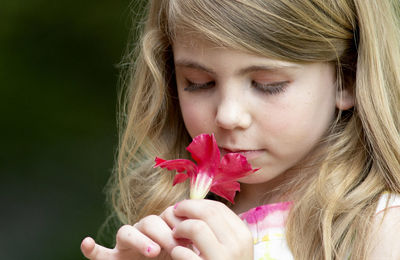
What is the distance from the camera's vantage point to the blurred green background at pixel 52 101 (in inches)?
224

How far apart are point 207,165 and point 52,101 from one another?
4146mm

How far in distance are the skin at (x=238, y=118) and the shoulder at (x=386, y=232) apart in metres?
0.32

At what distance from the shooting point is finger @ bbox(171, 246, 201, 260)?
1.70 metres

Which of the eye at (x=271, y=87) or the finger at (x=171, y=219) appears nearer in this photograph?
the finger at (x=171, y=219)

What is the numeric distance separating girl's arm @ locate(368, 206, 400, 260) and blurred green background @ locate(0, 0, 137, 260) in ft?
12.7

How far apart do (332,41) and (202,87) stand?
0.43 metres

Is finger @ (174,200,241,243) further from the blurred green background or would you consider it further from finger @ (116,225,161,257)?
the blurred green background

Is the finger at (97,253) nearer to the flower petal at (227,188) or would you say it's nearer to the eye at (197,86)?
the flower petal at (227,188)

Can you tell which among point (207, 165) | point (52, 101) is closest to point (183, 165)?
point (207, 165)

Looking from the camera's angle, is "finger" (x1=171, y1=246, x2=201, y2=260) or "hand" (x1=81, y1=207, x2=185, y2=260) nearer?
"finger" (x1=171, y1=246, x2=201, y2=260)

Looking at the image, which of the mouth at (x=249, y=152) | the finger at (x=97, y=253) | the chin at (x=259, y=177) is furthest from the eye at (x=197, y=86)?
the finger at (x=97, y=253)

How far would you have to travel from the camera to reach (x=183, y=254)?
171 cm

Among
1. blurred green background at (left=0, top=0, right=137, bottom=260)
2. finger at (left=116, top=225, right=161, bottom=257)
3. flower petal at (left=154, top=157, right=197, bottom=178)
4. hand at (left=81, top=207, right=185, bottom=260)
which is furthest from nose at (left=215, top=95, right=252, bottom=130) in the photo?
blurred green background at (left=0, top=0, right=137, bottom=260)

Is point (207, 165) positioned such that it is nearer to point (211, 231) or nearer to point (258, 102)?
point (211, 231)
